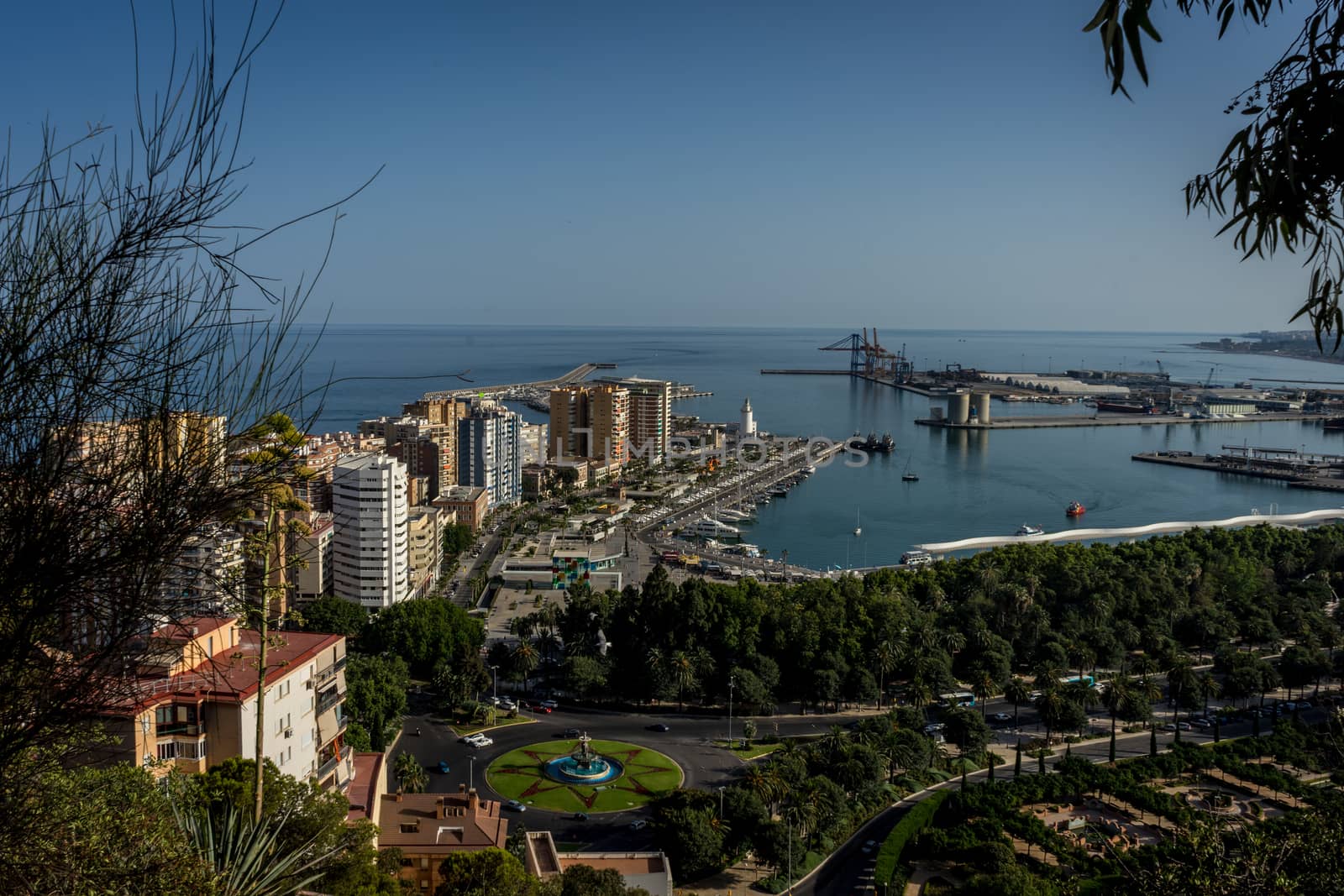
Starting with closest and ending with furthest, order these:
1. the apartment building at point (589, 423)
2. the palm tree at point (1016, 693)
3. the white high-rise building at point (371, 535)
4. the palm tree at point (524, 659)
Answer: the palm tree at point (1016, 693)
the palm tree at point (524, 659)
the white high-rise building at point (371, 535)
the apartment building at point (589, 423)

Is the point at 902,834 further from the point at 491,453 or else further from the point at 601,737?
the point at 491,453

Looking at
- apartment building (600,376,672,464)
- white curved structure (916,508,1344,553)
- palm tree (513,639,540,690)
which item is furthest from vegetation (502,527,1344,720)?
apartment building (600,376,672,464)

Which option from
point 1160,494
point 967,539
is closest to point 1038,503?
point 1160,494

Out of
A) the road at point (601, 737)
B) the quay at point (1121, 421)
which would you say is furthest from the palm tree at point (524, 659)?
the quay at point (1121, 421)

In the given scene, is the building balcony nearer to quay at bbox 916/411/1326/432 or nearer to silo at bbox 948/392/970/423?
silo at bbox 948/392/970/423

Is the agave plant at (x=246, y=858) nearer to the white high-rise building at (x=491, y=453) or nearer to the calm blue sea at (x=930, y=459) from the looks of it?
the calm blue sea at (x=930, y=459)

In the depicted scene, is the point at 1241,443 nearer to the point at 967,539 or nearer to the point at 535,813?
the point at 967,539
